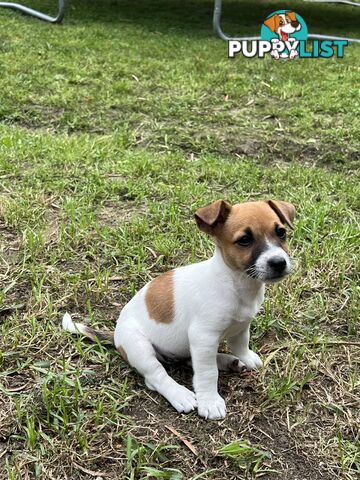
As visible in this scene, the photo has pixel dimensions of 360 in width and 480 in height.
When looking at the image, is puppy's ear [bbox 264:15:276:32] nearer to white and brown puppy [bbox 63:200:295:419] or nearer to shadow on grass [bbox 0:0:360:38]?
shadow on grass [bbox 0:0:360:38]

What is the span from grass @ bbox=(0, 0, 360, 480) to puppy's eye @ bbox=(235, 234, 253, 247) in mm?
768

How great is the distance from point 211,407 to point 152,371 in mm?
316

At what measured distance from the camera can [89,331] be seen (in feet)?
10.3

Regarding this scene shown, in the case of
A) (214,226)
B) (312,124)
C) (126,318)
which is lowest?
(312,124)

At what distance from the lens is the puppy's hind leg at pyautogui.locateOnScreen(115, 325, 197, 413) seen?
2709 millimetres

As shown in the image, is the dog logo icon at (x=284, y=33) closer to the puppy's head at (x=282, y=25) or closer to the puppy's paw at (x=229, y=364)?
the puppy's head at (x=282, y=25)

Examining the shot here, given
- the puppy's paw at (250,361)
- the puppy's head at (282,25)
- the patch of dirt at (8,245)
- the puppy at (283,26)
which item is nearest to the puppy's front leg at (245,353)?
the puppy's paw at (250,361)

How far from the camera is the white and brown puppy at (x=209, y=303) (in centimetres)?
254

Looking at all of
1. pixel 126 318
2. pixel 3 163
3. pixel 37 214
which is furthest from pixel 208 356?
pixel 3 163

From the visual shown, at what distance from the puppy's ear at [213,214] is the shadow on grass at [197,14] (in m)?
8.33

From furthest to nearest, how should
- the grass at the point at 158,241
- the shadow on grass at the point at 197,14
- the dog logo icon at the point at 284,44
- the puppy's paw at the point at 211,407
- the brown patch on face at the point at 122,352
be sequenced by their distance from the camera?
1. the shadow on grass at the point at 197,14
2. the dog logo icon at the point at 284,44
3. the brown patch on face at the point at 122,352
4. the puppy's paw at the point at 211,407
5. the grass at the point at 158,241

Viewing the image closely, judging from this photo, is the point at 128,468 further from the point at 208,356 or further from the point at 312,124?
the point at 312,124

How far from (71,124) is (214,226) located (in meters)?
3.85

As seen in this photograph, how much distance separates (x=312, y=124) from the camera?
6.13 metres
